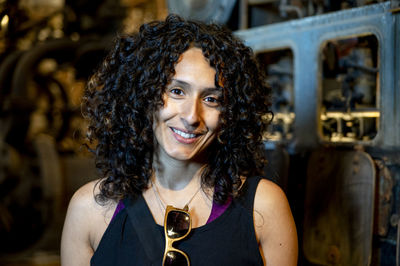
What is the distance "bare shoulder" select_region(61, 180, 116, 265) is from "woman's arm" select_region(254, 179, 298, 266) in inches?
21.0

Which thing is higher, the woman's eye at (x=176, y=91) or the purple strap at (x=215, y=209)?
the woman's eye at (x=176, y=91)

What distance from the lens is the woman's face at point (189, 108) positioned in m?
1.41

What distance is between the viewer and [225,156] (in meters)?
1.63

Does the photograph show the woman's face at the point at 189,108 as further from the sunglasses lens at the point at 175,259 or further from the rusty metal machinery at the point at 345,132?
the rusty metal machinery at the point at 345,132

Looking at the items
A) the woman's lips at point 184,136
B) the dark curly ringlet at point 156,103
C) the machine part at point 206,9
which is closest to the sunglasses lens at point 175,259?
the dark curly ringlet at point 156,103

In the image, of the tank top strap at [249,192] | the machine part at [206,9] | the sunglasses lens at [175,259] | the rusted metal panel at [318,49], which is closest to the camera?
the sunglasses lens at [175,259]

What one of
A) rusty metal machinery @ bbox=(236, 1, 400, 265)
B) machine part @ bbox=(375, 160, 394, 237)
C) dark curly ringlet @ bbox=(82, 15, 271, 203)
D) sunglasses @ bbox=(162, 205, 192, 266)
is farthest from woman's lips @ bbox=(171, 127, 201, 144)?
machine part @ bbox=(375, 160, 394, 237)

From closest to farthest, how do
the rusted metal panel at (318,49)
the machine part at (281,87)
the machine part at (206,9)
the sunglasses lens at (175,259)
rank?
the sunglasses lens at (175,259), the rusted metal panel at (318,49), the machine part at (281,87), the machine part at (206,9)

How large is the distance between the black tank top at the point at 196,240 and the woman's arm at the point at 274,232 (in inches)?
1.2

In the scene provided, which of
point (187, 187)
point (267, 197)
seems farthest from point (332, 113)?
point (187, 187)

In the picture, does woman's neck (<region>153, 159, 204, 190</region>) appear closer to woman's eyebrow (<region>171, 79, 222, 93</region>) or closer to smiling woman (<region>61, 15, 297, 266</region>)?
smiling woman (<region>61, 15, 297, 266</region>)

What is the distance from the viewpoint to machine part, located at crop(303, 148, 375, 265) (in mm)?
1887

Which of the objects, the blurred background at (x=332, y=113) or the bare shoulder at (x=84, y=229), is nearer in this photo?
the bare shoulder at (x=84, y=229)

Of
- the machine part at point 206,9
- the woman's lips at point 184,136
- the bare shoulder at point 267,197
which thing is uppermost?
the machine part at point 206,9
